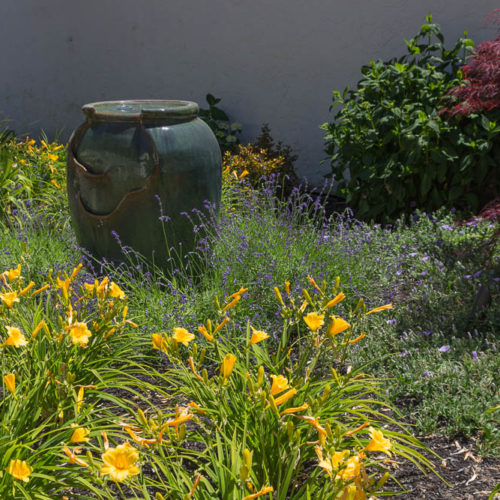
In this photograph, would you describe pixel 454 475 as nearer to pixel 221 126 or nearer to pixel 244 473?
pixel 244 473

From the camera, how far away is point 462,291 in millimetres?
3881

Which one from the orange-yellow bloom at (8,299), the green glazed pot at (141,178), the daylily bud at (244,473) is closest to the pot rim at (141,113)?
the green glazed pot at (141,178)

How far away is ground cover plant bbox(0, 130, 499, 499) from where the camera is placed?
1.92 metres

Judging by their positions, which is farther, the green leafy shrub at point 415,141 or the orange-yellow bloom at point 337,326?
the green leafy shrub at point 415,141

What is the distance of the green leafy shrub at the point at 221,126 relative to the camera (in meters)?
6.80

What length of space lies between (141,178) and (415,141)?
217cm

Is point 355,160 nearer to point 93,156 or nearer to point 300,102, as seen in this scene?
point 300,102

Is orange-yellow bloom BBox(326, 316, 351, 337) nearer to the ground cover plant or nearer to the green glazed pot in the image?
the ground cover plant

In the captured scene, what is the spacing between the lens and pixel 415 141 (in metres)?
4.83

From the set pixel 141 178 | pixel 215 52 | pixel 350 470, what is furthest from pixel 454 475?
pixel 215 52

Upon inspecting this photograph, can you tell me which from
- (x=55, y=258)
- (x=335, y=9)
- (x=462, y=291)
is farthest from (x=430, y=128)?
(x=55, y=258)

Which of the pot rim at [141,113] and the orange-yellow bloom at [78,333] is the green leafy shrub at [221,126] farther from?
the orange-yellow bloom at [78,333]

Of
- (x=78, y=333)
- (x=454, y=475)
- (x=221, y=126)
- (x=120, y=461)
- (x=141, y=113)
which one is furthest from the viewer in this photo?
(x=221, y=126)

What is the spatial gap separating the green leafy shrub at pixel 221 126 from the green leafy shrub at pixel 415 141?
1.59m
